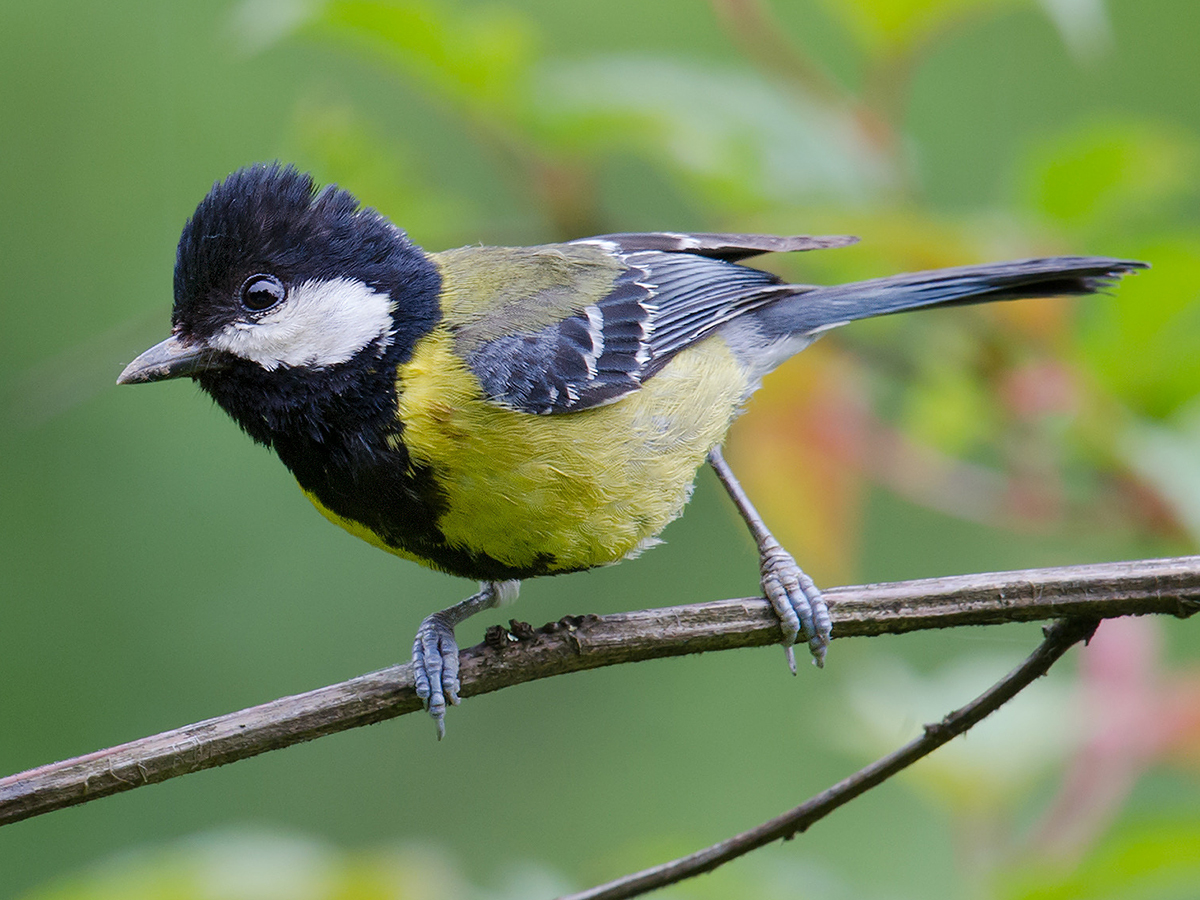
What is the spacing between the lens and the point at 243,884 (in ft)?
6.39

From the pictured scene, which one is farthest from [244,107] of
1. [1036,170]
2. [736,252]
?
[1036,170]

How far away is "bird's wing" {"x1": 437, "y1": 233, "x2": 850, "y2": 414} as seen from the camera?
2492 millimetres

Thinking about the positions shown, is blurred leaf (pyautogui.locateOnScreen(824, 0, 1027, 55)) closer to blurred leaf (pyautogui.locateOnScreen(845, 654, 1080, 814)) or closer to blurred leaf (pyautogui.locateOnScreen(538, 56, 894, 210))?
blurred leaf (pyautogui.locateOnScreen(538, 56, 894, 210))

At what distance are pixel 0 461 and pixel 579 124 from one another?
11.5 ft

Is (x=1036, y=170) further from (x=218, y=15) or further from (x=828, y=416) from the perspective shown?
(x=218, y=15)

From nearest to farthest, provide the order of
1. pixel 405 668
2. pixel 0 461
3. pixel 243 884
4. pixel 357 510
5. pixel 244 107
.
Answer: pixel 243 884, pixel 405 668, pixel 357 510, pixel 0 461, pixel 244 107

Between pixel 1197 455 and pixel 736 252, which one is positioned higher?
pixel 736 252

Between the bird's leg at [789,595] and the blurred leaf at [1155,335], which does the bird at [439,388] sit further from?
the blurred leaf at [1155,335]

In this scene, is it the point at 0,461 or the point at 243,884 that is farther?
the point at 0,461

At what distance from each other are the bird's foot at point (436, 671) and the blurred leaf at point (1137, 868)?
1.01 metres

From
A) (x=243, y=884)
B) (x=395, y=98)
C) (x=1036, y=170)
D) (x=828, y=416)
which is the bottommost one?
(x=243, y=884)

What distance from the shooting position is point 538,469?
2.36m

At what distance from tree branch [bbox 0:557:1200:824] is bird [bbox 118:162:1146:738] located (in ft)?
0.37

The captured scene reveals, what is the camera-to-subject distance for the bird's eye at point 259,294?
238 cm
